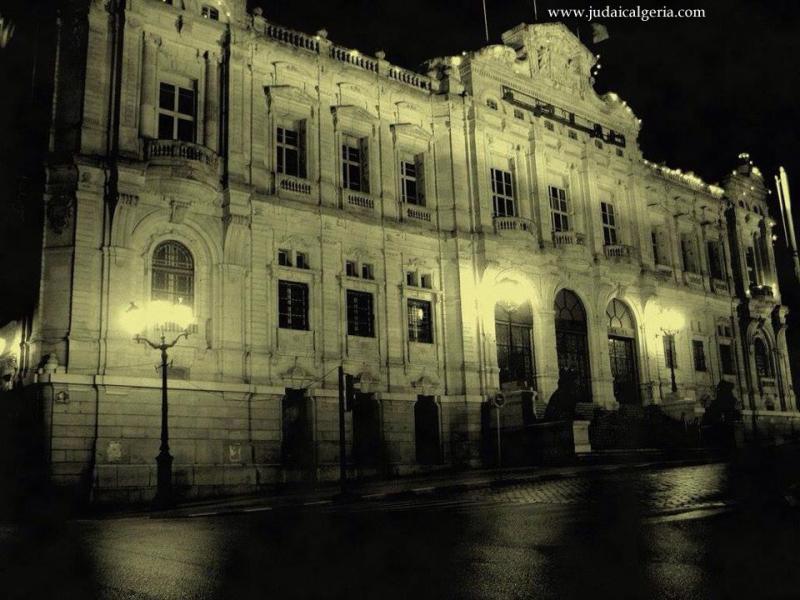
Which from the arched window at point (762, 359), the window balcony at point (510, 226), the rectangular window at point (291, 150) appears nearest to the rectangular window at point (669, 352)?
the arched window at point (762, 359)

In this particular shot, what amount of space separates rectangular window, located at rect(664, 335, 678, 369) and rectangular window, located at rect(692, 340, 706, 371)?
2553mm

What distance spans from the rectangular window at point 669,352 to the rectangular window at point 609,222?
615 cm

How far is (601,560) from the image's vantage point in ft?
26.5

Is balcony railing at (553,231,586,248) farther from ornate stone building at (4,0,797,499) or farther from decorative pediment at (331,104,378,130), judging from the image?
decorative pediment at (331,104,378,130)

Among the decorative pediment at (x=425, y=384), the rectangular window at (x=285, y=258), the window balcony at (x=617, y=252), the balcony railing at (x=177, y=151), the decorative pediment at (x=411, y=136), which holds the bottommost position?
the decorative pediment at (x=425, y=384)

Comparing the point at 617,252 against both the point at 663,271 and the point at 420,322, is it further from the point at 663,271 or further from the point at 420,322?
the point at 420,322

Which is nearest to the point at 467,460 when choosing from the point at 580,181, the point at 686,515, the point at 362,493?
the point at 362,493

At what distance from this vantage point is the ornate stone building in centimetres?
2561

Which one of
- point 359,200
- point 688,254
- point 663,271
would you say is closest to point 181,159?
point 359,200

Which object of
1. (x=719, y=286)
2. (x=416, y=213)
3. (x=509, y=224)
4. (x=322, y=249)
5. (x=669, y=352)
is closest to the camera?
(x=322, y=249)

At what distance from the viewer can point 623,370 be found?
41.2 m

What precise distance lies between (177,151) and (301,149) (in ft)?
20.5

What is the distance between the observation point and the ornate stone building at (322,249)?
25.6 metres

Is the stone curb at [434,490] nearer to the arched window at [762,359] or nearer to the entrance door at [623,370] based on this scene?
the entrance door at [623,370]
